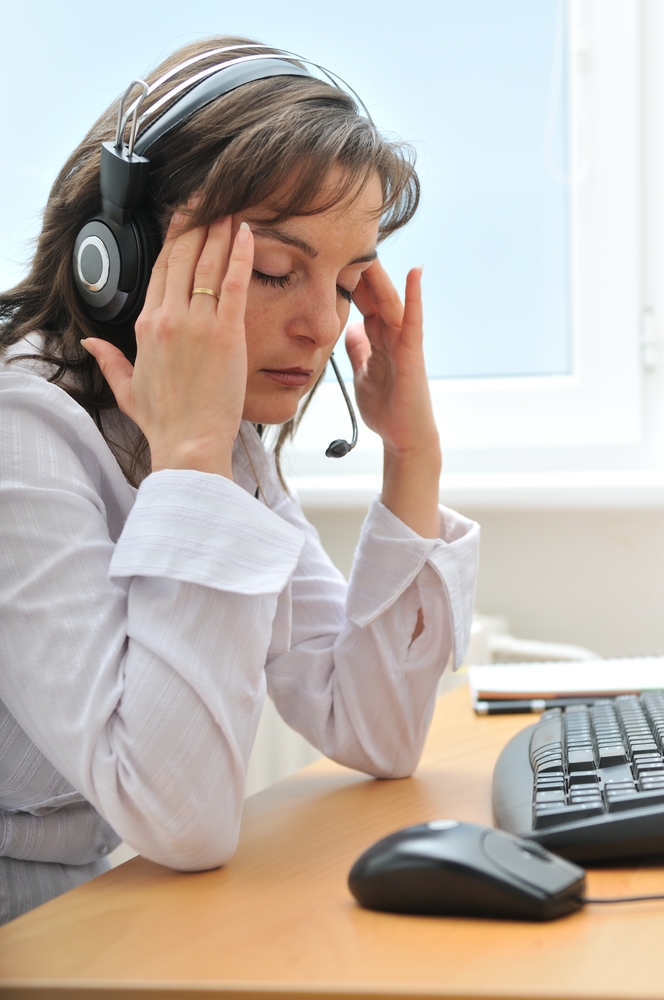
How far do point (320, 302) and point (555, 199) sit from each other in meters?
0.97

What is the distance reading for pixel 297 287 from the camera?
830 mm

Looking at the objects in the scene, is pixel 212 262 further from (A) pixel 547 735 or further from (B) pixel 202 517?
(A) pixel 547 735

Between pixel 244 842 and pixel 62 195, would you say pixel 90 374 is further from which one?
pixel 244 842

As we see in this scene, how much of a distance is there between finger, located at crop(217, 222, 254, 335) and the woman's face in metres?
0.04

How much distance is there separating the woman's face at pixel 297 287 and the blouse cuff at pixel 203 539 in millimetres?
186

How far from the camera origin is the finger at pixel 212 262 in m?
0.77

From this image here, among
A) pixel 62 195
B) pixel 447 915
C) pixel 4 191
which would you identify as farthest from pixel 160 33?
pixel 447 915

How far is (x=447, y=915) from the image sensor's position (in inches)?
20.9

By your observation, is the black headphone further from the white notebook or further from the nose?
the white notebook

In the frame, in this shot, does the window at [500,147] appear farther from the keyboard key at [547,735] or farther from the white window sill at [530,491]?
the keyboard key at [547,735]

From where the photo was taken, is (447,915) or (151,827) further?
(151,827)

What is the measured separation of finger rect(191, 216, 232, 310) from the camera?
0.77 meters

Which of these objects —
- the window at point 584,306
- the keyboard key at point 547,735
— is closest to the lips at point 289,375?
the keyboard key at point 547,735

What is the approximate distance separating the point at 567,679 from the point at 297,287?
0.56 m
